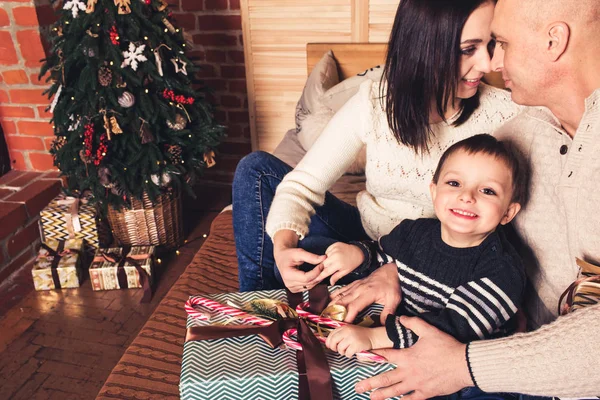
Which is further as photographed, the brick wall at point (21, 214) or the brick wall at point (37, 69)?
the brick wall at point (37, 69)

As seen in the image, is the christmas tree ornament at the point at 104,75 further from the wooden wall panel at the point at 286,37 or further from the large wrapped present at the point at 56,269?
the wooden wall panel at the point at 286,37

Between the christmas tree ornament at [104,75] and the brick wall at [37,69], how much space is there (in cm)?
49

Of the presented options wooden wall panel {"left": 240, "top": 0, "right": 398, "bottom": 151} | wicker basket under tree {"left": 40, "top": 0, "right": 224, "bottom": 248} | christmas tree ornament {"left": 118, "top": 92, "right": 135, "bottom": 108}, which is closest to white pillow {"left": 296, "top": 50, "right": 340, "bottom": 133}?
wooden wall panel {"left": 240, "top": 0, "right": 398, "bottom": 151}

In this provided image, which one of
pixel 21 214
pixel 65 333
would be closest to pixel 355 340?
pixel 65 333

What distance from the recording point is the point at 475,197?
1.11 metres

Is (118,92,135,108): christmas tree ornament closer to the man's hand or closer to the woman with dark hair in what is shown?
the woman with dark hair

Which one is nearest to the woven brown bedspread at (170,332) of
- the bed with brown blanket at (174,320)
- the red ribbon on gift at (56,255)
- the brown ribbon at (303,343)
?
the bed with brown blanket at (174,320)

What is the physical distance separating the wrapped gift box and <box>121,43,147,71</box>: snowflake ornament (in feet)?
2.85

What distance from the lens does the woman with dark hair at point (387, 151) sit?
1.29m

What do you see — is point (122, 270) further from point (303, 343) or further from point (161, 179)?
point (303, 343)

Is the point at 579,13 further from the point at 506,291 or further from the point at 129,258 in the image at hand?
the point at 129,258

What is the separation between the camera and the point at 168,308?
1.68 meters

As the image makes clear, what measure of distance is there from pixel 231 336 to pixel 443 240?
53 cm

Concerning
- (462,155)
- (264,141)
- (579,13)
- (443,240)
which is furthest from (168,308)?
(264,141)
